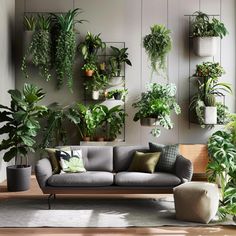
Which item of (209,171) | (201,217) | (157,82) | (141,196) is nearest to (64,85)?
(157,82)

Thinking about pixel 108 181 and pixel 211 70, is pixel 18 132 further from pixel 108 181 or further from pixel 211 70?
pixel 211 70

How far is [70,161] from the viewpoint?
5391mm

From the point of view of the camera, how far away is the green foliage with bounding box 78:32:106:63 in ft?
23.1

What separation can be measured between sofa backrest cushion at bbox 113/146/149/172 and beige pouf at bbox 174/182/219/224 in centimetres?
120

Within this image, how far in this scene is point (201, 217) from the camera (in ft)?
14.6

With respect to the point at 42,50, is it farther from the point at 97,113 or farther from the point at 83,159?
the point at 83,159

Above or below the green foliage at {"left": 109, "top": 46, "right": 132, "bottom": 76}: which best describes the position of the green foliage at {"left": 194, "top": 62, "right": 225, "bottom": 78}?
below

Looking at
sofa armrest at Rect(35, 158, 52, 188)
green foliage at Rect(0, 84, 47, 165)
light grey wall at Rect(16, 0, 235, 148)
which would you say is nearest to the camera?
sofa armrest at Rect(35, 158, 52, 188)

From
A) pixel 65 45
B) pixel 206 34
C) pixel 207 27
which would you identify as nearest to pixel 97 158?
pixel 65 45

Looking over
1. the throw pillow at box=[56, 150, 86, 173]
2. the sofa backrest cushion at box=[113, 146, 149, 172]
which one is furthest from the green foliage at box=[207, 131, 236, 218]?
the throw pillow at box=[56, 150, 86, 173]

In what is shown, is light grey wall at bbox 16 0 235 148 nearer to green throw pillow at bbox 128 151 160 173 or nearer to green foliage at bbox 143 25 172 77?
green foliage at bbox 143 25 172 77

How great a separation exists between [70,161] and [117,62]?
7.84 feet

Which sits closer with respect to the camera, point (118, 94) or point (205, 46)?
point (205, 46)

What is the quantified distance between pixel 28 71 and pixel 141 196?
3.12 m
